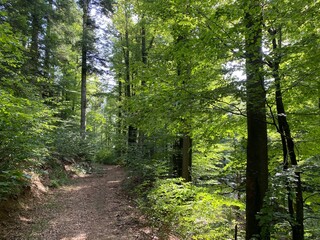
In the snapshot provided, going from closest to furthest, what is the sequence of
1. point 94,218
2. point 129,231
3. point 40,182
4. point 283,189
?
point 283,189
point 129,231
point 94,218
point 40,182

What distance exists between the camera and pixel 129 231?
5.91 m

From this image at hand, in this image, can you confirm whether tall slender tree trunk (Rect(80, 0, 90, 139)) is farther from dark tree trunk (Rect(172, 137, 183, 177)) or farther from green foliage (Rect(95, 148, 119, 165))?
dark tree trunk (Rect(172, 137, 183, 177))

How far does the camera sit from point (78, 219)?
677 cm

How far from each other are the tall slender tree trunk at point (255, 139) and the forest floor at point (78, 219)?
235 cm

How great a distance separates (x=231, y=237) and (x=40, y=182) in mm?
6893

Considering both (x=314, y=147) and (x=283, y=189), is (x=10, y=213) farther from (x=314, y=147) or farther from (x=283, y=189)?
(x=314, y=147)

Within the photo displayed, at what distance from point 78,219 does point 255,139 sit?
5135 mm

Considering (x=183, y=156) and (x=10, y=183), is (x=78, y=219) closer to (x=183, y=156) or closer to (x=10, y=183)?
(x=10, y=183)

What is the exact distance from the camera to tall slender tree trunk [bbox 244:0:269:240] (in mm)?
4082

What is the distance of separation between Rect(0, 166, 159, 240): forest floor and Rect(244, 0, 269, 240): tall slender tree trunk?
2353 mm

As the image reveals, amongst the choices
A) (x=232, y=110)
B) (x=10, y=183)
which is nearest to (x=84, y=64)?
(x=10, y=183)

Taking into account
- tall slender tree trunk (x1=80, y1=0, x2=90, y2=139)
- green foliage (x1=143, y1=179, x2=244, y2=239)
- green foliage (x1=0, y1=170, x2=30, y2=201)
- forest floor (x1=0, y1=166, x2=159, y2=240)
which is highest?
tall slender tree trunk (x1=80, y1=0, x2=90, y2=139)

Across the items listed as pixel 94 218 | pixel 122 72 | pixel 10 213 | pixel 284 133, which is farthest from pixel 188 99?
pixel 122 72

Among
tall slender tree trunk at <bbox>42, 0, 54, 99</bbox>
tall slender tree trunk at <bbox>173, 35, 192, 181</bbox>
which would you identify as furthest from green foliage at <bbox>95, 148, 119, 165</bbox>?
tall slender tree trunk at <bbox>173, 35, 192, 181</bbox>
